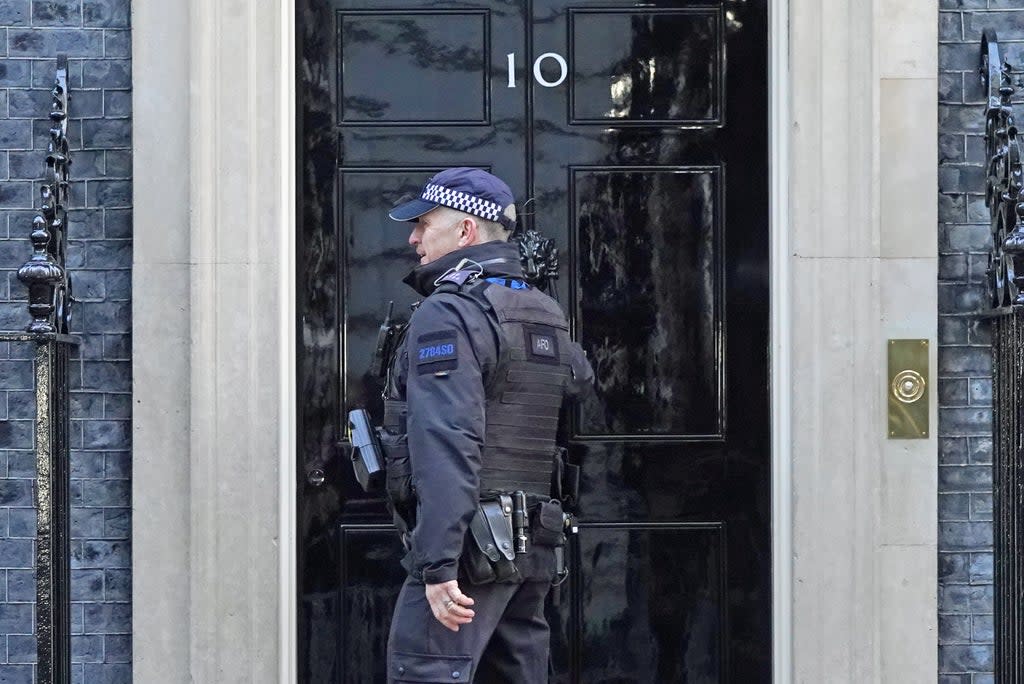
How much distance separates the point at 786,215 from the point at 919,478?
3.12 feet

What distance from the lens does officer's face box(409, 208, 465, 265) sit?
4145mm

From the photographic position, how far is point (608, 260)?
5145 millimetres

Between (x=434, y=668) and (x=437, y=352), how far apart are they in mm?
799

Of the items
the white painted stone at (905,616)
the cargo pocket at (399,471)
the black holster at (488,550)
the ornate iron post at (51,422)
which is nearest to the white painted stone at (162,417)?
the ornate iron post at (51,422)

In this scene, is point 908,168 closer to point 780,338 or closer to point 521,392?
point 780,338

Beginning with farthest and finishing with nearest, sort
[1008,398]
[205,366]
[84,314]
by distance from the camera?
[84,314] → [205,366] → [1008,398]

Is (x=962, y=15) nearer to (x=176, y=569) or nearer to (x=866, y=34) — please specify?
(x=866, y=34)

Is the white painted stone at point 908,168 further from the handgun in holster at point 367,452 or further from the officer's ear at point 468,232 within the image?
the handgun in holster at point 367,452

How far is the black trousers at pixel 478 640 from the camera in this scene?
3869 mm

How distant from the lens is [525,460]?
4.05m

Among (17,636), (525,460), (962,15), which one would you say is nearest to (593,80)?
(962,15)

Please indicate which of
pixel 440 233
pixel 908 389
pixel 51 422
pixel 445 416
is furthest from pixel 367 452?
pixel 908 389

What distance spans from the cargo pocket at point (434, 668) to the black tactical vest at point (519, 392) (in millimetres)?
440

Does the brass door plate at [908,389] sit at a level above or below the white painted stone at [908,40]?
below
